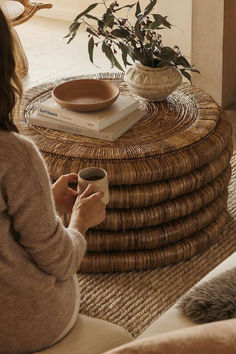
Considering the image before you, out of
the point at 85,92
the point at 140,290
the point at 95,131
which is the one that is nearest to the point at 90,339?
the point at 140,290

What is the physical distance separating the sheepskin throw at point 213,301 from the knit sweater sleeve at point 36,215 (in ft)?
0.82

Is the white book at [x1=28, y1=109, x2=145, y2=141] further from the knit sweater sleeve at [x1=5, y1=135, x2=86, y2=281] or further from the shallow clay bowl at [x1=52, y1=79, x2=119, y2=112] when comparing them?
the knit sweater sleeve at [x1=5, y1=135, x2=86, y2=281]

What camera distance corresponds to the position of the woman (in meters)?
1.02

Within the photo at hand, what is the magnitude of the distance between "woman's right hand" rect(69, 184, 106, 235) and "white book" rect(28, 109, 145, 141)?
49 centimetres

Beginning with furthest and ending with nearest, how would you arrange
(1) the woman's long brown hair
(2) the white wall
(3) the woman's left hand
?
(2) the white wall < (3) the woman's left hand < (1) the woman's long brown hair

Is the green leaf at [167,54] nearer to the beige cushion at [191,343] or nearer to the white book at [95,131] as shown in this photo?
the white book at [95,131]

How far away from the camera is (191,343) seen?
80 centimetres

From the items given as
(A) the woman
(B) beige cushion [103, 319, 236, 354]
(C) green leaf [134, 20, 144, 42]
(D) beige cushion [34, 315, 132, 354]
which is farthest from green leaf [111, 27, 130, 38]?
(B) beige cushion [103, 319, 236, 354]

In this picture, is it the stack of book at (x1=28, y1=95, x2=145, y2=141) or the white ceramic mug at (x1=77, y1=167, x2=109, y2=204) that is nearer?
the white ceramic mug at (x1=77, y1=167, x2=109, y2=204)

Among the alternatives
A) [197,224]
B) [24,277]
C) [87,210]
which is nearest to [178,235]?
[197,224]

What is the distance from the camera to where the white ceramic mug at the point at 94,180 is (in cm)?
152

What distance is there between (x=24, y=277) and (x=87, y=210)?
1.13 feet

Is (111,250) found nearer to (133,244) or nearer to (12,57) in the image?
(133,244)

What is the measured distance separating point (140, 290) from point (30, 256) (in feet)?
2.88
